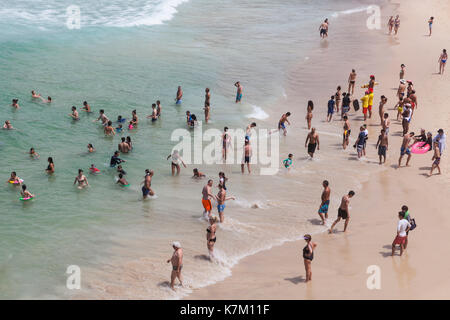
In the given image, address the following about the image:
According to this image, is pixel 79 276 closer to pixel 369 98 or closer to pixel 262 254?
pixel 262 254

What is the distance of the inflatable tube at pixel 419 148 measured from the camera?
2160cm

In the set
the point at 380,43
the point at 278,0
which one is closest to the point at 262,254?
the point at 380,43

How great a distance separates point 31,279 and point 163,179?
22.3 feet

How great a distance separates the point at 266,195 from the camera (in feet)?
62.5

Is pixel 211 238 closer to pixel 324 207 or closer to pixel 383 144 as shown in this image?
pixel 324 207

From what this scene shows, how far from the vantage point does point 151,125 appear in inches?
993

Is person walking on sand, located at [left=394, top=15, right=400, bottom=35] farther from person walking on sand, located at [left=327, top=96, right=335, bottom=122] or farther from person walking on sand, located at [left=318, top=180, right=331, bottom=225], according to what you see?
person walking on sand, located at [left=318, top=180, right=331, bottom=225]

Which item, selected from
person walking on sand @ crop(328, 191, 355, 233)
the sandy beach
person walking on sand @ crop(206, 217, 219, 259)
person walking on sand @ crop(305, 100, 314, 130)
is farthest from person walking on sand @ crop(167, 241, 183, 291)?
person walking on sand @ crop(305, 100, 314, 130)

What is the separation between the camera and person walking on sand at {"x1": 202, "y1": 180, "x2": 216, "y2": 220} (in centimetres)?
1702

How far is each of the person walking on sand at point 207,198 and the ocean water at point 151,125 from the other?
325mm

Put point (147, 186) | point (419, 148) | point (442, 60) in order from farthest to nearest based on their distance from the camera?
point (442, 60), point (419, 148), point (147, 186)

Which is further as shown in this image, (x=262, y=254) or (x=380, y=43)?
(x=380, y=43)

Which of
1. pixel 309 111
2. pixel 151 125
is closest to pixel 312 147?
pixel 309 111

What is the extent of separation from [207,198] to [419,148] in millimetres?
9510
